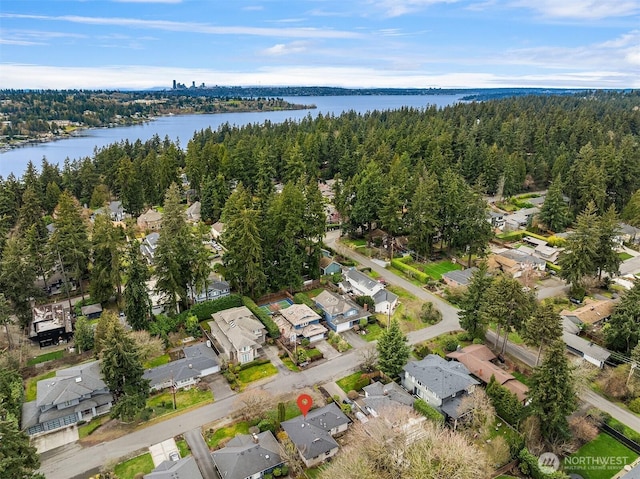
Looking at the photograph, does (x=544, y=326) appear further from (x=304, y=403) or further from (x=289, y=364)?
(x=289, y=364)

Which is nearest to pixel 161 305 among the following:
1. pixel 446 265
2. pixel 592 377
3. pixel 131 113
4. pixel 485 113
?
pixel 446 265

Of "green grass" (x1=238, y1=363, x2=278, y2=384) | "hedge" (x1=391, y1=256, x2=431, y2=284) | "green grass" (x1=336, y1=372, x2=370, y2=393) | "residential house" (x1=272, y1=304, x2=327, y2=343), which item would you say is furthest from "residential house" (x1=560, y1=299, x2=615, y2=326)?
"green grass" (x1=238, y1=363, x2=278, y2=384)

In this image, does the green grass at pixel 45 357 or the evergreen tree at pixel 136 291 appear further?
the green grass at pixel 45 357

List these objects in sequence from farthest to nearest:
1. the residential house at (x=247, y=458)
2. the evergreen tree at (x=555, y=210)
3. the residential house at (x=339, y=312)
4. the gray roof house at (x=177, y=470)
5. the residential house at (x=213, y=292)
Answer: the evergreen tree at (x=555, y=210) → the residential house at (x=213, y=292) → the residential house at (x=339, y=312) → the residential house at (x=247, y=458) → the gray roof house at (x=177, y=470)

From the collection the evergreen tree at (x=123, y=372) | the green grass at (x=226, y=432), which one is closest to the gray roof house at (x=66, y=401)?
the evergreen tree at (x=123, y=372)

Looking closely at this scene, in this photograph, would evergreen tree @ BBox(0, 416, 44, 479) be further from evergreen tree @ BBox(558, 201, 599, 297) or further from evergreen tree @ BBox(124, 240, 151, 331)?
evergreen tree @ BBox(558, 201, 599, 297)

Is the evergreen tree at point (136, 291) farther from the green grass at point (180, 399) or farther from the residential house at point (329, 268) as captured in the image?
the residential house at point (329, 268)

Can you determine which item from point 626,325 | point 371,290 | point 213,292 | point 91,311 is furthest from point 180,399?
point 626,325
